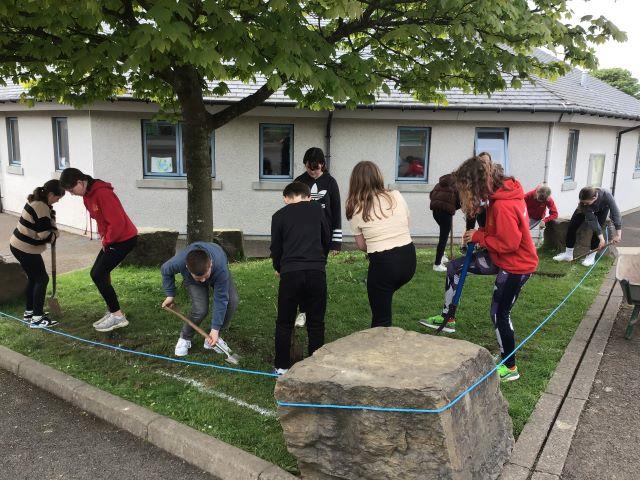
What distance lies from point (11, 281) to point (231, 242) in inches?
154

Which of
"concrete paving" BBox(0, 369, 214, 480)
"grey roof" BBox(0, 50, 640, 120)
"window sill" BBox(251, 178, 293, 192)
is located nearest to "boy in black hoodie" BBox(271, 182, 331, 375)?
"concrete paving" BBox(0, 369, 214, 480)

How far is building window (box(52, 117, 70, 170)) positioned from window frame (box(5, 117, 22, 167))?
2.48 m

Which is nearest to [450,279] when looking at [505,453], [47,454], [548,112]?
[505,453]

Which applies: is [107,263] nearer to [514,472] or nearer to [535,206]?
[514,472]

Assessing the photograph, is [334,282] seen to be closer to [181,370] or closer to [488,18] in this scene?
[181,370]

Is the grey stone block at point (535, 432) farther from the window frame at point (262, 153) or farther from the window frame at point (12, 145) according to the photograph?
the window frame at point (12, 145)

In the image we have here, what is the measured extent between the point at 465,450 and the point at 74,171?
456 cm

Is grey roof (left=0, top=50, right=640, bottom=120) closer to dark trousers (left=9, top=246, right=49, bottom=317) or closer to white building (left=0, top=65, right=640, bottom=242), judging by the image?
white building (left=0, top=65, right=640, bottom=242)

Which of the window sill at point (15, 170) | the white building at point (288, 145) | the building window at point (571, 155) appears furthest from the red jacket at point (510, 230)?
the window sill at point (15, 170)

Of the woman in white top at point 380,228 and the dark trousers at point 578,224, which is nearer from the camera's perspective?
the woman in white top at point 380,228

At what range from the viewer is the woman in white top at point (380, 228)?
4488mm

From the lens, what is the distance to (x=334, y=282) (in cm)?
812

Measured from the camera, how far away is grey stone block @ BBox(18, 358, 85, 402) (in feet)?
15.0

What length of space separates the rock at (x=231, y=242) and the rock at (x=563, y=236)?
5.96 m
